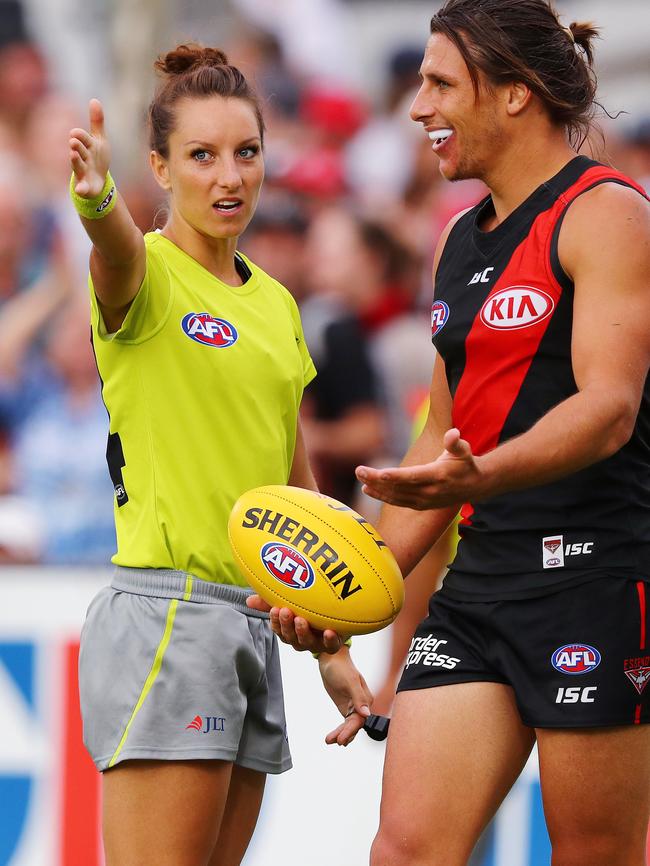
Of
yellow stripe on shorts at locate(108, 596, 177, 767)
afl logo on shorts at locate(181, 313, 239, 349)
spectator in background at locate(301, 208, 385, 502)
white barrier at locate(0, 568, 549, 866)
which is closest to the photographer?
yellow stripe on shorts at locate(108, 596, 177, 767)

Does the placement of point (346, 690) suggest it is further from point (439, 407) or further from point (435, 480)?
point (435, 480)

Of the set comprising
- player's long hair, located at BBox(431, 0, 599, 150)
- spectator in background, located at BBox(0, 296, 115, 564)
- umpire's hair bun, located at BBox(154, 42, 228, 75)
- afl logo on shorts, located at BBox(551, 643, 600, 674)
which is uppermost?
spectator in background, located at BBox(0, 296, 115, 564)

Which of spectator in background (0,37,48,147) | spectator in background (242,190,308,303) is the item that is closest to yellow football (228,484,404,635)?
spectator in background (242,190,308,303)

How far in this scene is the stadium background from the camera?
486 centimetres

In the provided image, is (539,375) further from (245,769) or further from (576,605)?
(245,769)

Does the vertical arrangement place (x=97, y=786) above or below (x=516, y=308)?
below

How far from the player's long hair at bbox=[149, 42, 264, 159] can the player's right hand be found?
18.6 inches

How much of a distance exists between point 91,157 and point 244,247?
4533mm

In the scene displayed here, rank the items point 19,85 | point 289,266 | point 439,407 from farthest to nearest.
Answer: point 19,85
point 289,266
point 439,407

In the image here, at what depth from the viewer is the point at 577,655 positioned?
296cm

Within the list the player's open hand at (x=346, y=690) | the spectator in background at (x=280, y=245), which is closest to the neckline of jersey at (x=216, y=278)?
the player's open hand at (x=346, y=690)

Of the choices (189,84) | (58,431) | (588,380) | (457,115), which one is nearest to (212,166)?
(189,84)

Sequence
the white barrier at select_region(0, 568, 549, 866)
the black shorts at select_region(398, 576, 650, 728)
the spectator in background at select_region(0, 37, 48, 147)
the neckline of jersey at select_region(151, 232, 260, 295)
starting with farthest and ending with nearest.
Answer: the spectator in background at select_region(0, 37, 48, 147) → the white barrier at select_region(0, 568, 549, 866) → the neckline of jersey at select_region(151, 232, 260, 295) → the black shorts at select_region(398, 576, 650, 728)

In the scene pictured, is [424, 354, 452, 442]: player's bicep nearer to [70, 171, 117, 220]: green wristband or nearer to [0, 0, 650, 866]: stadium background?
[70, 171, 117, 220]: green wristband
